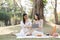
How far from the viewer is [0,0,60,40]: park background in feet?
10.2

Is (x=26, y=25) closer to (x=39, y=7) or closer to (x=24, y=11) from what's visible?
(x=24, y=11)

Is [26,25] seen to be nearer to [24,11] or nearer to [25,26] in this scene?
[25,26]

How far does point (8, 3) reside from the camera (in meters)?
3.14

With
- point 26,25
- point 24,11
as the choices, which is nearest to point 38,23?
point 26,25

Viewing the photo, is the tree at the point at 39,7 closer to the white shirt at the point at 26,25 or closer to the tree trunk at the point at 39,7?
the tree trunk at the point at 39,7

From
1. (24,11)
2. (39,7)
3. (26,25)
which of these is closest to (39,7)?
(39,7)

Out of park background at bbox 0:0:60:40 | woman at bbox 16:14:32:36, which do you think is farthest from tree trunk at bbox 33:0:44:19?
woman at bbox 16:14:32:36

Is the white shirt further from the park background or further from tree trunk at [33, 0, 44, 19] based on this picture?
tree trunk at [33, 0, 44, 19]

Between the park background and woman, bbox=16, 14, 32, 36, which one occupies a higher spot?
the park background

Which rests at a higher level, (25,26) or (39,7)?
(39,7)

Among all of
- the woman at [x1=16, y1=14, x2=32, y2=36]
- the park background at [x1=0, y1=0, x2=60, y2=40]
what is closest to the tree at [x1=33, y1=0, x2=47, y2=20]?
the park background at [x1=0, y1=0, x2=60, y2=40]

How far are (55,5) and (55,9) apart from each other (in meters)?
0.08

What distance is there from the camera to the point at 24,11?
10.3ft

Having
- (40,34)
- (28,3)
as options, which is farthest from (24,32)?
(28,3)
